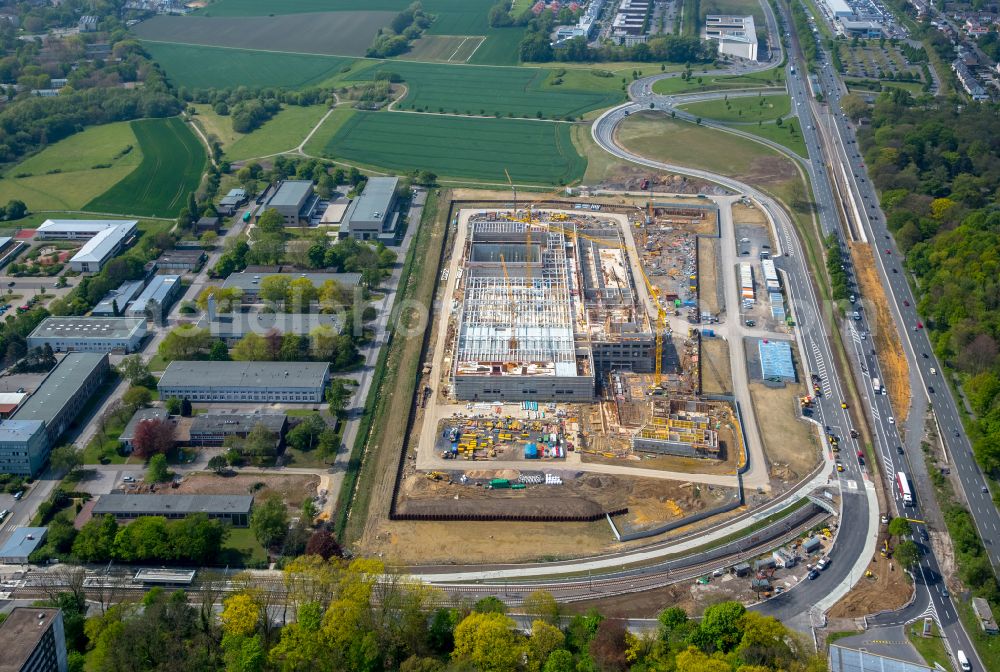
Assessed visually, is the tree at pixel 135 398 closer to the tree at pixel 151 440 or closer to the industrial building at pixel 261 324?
the tree at pixel 151 440

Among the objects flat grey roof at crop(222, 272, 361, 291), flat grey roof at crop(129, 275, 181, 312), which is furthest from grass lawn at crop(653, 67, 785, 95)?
flat grey roof at crop(129, 275, 181, 312)

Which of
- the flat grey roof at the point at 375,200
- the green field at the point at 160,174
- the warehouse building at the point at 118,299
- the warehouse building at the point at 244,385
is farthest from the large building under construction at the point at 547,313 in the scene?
the green field at the point at 160,174

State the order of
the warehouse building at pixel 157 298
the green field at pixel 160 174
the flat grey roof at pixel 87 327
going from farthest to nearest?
the green field at pixel 160 174, the warehouse building at pixel 157 298, the flat grey roof at pixel 87 327

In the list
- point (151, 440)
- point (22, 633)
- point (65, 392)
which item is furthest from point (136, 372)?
point (22, 633)

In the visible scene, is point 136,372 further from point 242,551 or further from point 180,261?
point 180,261

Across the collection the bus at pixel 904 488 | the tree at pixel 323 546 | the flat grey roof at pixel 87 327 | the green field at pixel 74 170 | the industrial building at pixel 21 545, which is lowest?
the green field at pixel 74 170

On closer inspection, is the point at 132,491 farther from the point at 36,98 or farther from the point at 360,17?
the point at 360,17

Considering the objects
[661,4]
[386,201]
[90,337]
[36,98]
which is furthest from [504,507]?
[661,4]

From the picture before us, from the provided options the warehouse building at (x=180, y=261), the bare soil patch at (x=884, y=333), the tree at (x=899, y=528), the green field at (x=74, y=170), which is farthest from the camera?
the green field at (x=74, y=170)
